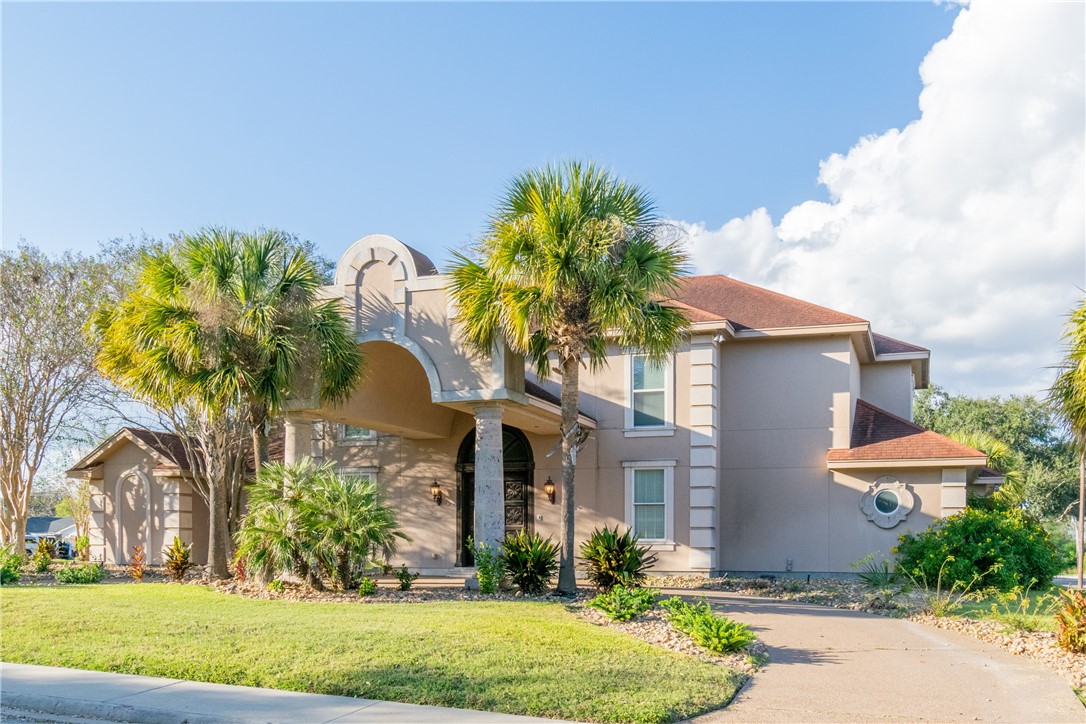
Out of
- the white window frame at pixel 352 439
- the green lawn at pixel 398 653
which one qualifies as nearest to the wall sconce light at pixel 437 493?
the white window frame at pixel 352 439

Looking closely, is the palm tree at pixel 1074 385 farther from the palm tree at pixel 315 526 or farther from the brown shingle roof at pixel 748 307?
the palm tree at pixel 315 526

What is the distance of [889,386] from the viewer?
24969 mm

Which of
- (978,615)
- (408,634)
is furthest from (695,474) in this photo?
(408,634)

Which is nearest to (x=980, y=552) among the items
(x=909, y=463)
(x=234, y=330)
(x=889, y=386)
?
(x=909, y=463)

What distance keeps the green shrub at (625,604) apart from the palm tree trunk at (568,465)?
242 cm

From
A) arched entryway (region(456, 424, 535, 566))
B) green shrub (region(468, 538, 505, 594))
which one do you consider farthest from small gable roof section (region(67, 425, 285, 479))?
green shrub (region(468, 538, 505, 594))

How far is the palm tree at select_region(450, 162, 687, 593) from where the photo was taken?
51.4 feet

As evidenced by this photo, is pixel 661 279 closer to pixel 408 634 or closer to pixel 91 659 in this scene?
pixel 408 634

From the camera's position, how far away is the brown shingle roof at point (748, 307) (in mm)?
21906

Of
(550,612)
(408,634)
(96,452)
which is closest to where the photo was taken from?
(408,634)

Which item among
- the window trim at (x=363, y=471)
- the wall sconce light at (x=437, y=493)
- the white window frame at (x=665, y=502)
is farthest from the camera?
the window trim at (x=363, y=471)

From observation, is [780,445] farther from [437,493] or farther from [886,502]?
[437,493]

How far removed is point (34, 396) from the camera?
2316 cm

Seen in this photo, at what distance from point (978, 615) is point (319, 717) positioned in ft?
→ 36.5
